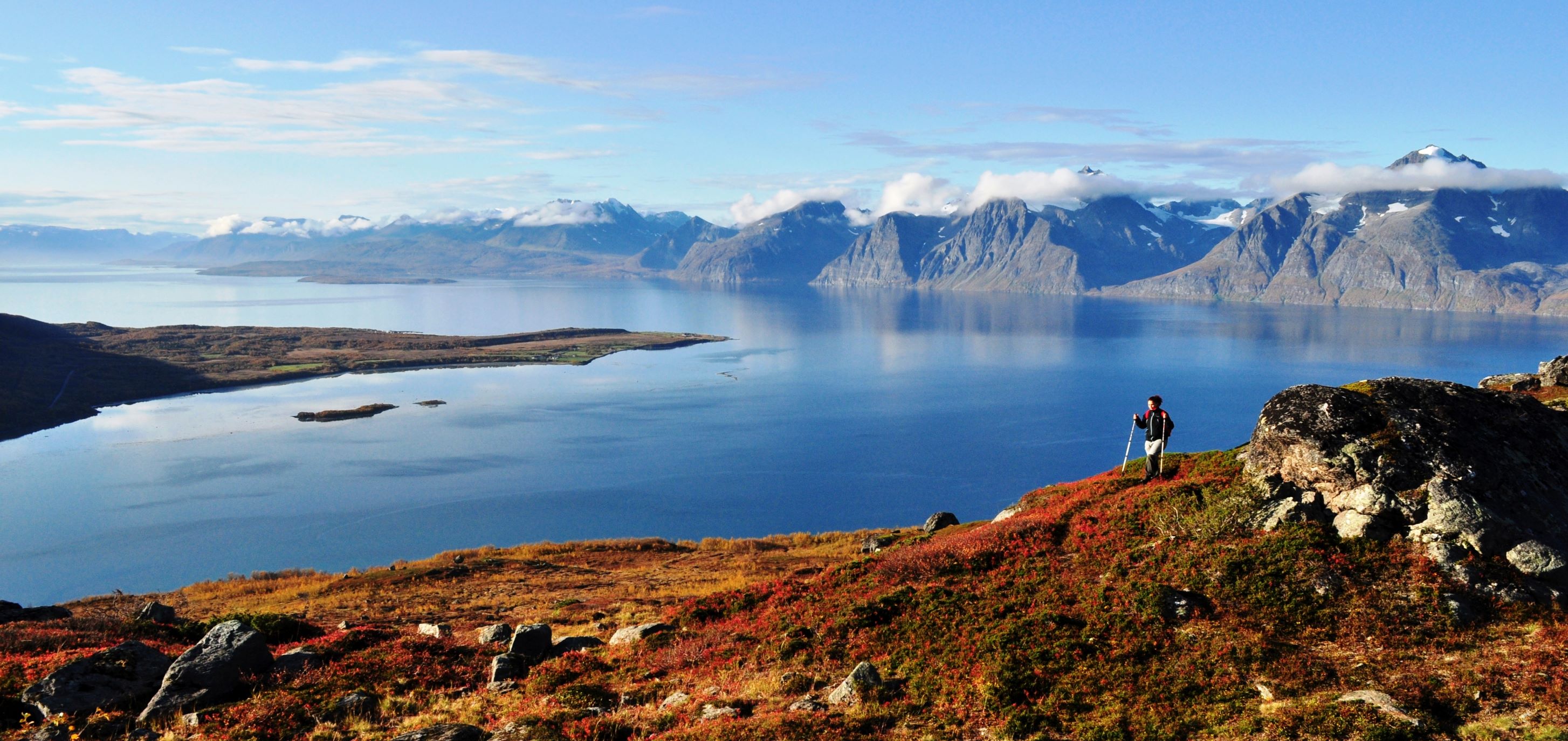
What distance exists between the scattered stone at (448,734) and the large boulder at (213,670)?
5.46 meters

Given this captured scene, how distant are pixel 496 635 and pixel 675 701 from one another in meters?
9.94

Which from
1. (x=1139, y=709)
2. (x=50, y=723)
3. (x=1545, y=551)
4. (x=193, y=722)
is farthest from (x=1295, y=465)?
(x=50, y=723)

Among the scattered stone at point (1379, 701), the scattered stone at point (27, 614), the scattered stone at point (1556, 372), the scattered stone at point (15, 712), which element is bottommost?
the scattered stone at point (27, 614)

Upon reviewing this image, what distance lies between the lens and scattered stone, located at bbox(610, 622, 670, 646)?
2430 cm

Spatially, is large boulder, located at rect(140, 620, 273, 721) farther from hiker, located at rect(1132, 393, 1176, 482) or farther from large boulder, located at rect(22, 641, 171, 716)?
hiker, located at rect(1132, 393, 1176, 482)

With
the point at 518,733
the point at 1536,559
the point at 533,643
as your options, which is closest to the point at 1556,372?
the point at 1536,559

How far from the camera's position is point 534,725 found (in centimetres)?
1644

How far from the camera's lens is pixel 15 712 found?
1761 centimetres

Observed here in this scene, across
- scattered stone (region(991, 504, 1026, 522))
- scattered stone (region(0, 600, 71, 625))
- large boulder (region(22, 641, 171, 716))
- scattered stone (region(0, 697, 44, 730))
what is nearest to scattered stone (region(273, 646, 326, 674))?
large boulder (region(22, 641, 171, 716))

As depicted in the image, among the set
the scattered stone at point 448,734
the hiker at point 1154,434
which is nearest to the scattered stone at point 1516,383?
the hiker at point 1154,434

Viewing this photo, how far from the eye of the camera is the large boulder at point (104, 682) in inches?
691

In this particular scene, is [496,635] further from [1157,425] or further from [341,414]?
[341,414]

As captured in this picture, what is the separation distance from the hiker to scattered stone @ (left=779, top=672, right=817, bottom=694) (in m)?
14.3

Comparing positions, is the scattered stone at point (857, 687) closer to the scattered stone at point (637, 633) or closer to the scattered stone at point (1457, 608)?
the scattered stone at point (637, 633)
